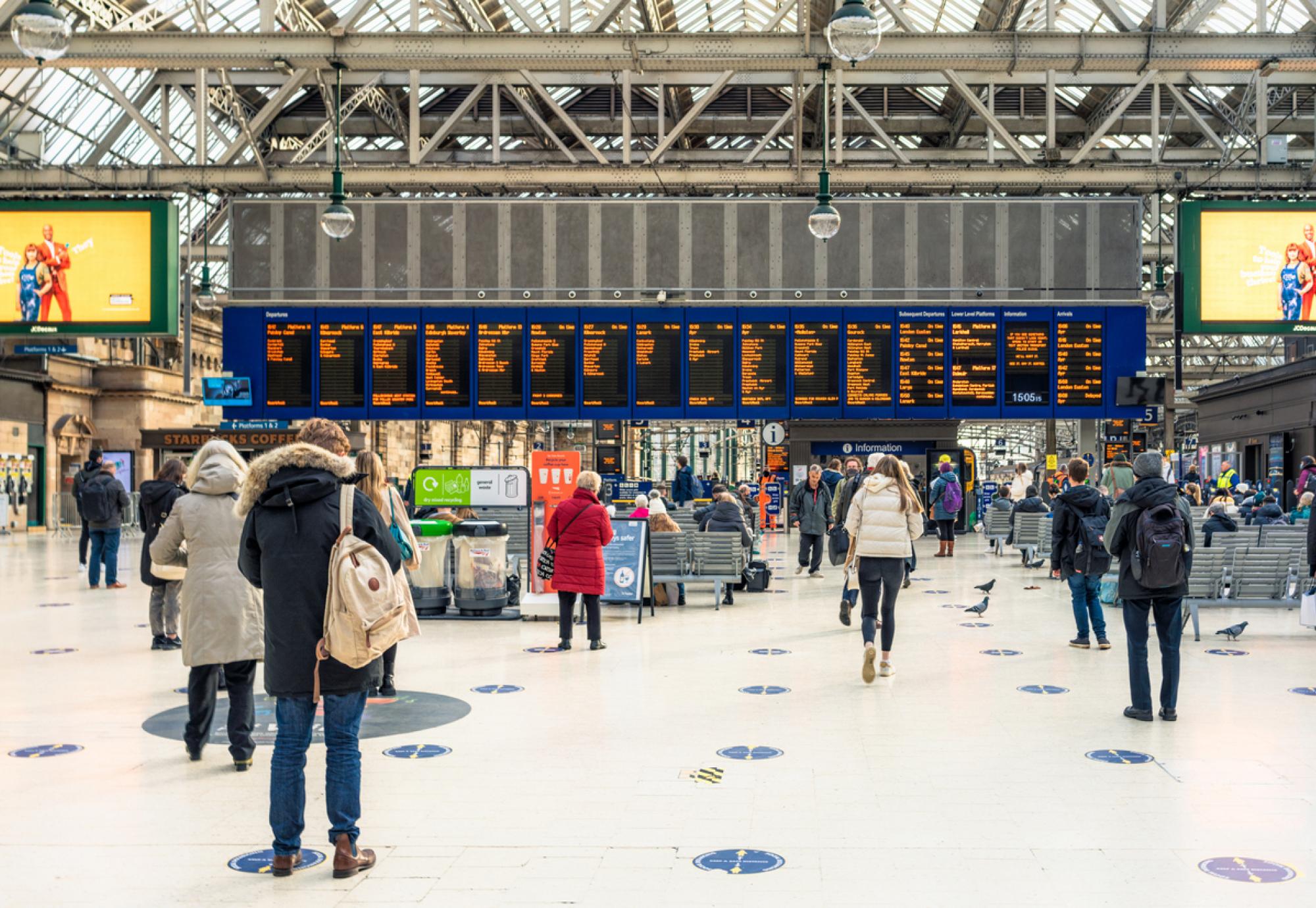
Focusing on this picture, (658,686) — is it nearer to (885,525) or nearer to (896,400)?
(885,525)

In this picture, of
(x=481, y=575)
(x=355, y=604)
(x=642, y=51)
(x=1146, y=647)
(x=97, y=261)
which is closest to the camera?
(x=355, y=604)

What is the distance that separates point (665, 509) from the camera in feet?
53.0

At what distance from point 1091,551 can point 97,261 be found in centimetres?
1248

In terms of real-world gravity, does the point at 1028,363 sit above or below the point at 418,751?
above

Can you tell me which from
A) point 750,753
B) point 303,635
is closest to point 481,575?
point 750,753

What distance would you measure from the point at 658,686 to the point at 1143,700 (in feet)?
10.2

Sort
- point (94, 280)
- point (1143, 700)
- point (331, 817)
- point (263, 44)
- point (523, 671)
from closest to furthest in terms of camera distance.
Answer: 1. point (331, 817)
2. point (1143, 700)
3. point (523, 671)
4. point (263, 44)
5. point (94, 280)

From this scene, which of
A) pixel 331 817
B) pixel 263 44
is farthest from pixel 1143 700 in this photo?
pixel 263 44

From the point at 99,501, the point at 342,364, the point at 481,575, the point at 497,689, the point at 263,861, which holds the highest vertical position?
the point at 342,364

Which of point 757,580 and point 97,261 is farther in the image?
point 97,261

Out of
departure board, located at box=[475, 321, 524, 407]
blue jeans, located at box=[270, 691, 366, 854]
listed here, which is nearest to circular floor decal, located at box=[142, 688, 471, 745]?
blue jeans, located at box=[270, 691, 366, 854]

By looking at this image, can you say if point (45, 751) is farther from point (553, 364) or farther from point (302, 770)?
point (553, 364)

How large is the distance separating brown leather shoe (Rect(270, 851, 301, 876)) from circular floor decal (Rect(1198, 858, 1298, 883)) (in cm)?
332

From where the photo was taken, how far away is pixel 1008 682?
331 inches
